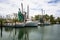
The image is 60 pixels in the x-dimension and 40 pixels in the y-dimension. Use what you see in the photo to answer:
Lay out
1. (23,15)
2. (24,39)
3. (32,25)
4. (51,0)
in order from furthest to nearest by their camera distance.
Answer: (32,25), (23,15), (51,0), (24,39)

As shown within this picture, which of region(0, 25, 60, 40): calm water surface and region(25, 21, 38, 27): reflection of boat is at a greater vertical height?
region(25, 21, 38, 27): reflection of boat

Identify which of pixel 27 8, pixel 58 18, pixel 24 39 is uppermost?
pixel 27 8

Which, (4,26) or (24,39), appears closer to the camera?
(24,39)

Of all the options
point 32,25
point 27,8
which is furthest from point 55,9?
point 32,25

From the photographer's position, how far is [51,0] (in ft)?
17.8

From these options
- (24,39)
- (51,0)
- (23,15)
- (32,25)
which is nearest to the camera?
(24,39)

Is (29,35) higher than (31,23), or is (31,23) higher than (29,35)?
(31,23)

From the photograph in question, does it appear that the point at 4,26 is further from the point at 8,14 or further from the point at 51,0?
the point at 51,0

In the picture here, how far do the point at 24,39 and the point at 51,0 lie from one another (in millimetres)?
1715

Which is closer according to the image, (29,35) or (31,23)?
(29,35)

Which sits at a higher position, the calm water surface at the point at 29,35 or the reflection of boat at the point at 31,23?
the reflection of boat at the point at 31,23

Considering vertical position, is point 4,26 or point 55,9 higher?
point 55,9

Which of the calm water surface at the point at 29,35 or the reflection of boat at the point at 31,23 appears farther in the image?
the reflection of boat at the point at 31,23

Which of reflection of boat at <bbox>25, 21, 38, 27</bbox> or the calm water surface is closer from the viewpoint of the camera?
the calm water surface
